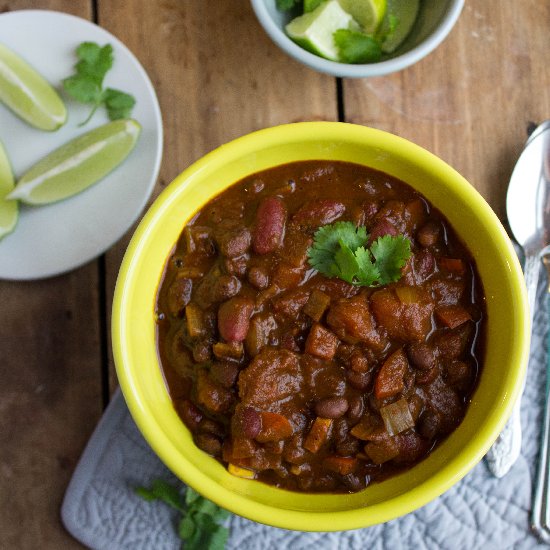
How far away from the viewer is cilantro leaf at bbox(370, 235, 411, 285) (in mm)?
1974

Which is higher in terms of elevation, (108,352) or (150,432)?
(150,432)

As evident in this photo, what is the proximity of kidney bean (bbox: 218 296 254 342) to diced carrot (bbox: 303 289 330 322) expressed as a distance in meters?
0.16

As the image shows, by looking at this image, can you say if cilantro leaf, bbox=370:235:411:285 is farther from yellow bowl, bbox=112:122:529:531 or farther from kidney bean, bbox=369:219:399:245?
yellow bowl, bbox=112:122:529:531

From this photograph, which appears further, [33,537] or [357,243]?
[33,537]

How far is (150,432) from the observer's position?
195 cm

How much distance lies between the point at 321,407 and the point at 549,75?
1.55 m

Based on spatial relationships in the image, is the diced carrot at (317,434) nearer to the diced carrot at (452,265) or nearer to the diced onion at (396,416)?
the diced onion at (396,416)

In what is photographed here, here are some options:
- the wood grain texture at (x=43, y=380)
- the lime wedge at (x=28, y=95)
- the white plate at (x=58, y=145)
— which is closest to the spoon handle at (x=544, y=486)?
the white plate at (x=58, y=145)

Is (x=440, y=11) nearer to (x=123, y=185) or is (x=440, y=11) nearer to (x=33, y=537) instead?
(x=123, y=185)

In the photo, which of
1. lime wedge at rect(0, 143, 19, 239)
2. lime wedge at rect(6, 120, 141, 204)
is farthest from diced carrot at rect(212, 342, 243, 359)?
lime wedge at rect(0, 143, 19, 239)

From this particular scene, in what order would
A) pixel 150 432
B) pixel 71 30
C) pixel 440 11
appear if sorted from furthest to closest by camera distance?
1. pixel 71 30
2. pixel 440 11
3. pixel 150 432

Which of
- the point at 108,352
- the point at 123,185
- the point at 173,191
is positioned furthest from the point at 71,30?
the point at 108,352

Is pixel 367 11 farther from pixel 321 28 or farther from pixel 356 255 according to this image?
pixel 356 255

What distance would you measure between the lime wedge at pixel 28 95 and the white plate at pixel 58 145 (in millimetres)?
38
